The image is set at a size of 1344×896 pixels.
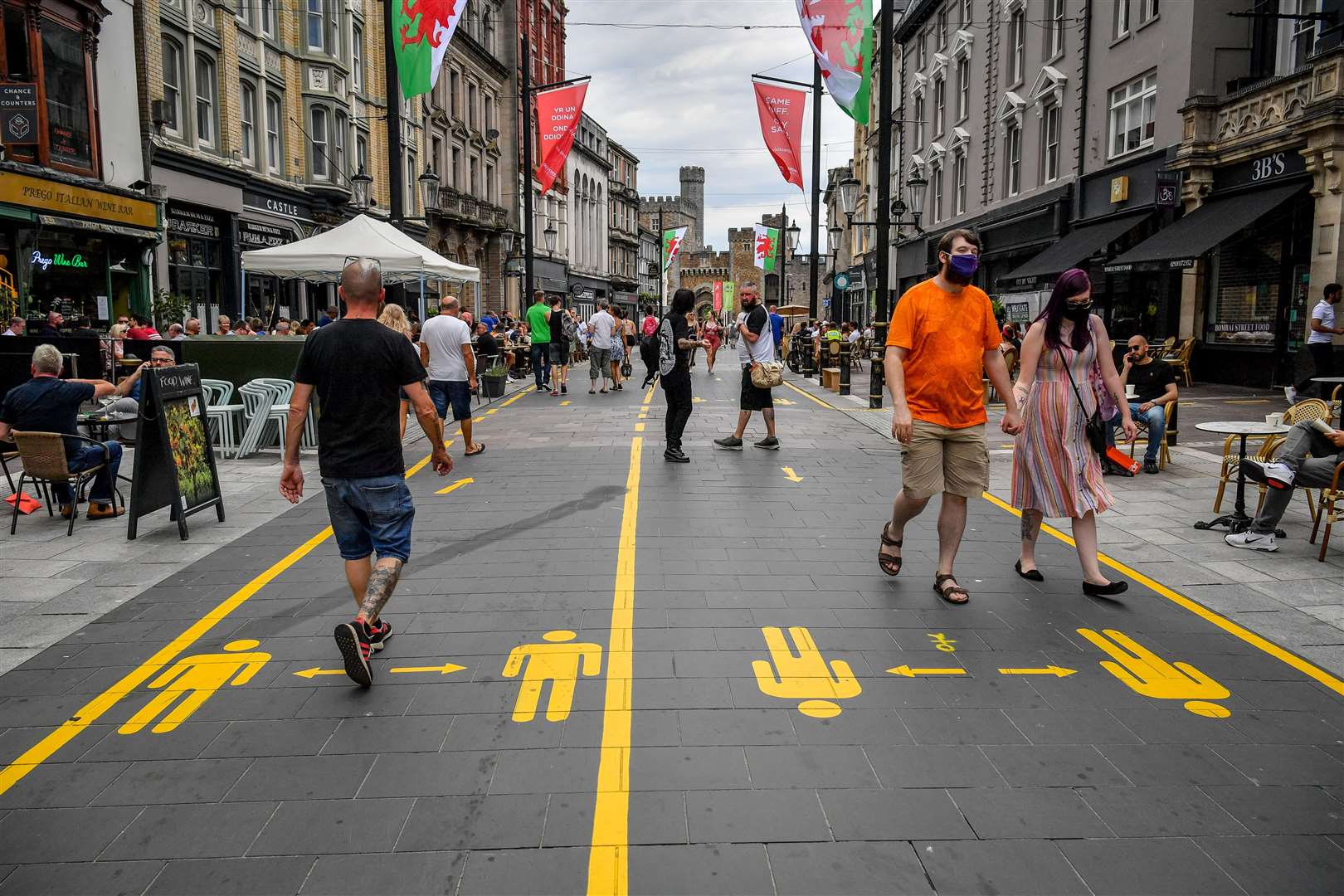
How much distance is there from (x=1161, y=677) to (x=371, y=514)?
3765 millimetres

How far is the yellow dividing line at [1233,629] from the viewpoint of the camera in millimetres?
4602

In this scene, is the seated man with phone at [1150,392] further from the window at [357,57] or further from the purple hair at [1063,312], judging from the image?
the window at [357,57]

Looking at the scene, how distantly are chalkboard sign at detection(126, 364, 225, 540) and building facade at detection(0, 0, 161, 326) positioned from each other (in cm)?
842

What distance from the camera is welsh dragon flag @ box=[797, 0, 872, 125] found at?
16719 millimetres

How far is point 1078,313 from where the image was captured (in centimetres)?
570

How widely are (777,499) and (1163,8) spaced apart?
730 inches

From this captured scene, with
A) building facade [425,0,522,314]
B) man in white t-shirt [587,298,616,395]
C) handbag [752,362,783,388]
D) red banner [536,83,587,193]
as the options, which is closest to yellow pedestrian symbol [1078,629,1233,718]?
handbag [752,362,783,388]

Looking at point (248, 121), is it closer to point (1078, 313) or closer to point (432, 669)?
point (432, 669)

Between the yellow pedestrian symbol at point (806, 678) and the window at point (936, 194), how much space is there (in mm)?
35295

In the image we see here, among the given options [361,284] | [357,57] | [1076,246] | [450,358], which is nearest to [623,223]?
[357,57]

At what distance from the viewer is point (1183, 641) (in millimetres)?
5090

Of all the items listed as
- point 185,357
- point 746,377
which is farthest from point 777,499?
point 185,357

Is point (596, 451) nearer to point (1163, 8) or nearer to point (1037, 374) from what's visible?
point (1037, 374)

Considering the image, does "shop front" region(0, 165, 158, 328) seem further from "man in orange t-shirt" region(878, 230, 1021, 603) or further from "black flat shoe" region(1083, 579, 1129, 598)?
"black flat shoe" region(1083, 579, 1129, 598)
